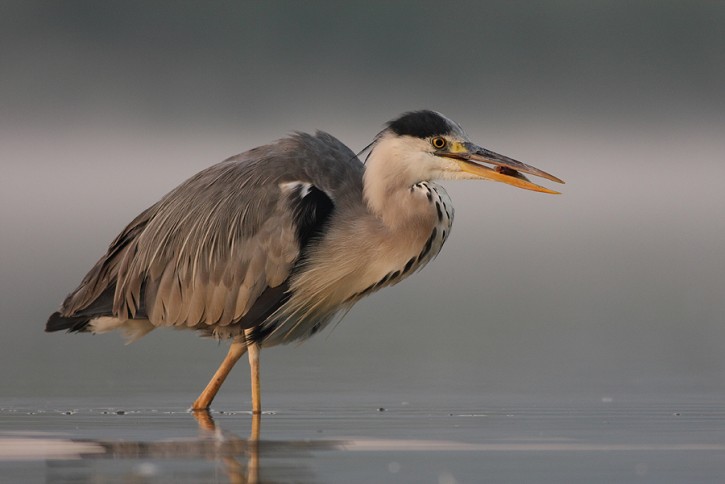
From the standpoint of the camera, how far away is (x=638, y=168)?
64.6 metres

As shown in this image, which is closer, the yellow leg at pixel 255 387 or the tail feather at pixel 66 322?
the yellow leg at pixel 255 387

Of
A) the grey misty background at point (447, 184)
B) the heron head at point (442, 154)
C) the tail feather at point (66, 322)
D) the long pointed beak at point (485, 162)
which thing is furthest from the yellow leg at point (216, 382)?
the long pointed beak at point (485, 162)

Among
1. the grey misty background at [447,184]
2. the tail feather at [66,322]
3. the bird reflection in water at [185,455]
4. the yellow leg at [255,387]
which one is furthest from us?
the grey misty background at [447,184]

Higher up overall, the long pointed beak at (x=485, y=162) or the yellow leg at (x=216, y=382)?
the long pointed beak at (x=485, y=162)

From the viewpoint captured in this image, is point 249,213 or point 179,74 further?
point 179,74

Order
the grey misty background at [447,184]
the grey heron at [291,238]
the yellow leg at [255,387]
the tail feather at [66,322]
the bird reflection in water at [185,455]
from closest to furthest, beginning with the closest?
the bird reflection in water at [185,455] → the yellow leg at [255,387] → the grey heron at [291,238] → the tail feather at [66,322] → the grey misty background at [447,184]

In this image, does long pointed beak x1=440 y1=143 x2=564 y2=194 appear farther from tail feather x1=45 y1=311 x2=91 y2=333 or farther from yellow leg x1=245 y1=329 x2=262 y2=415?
tail feather x1=45 y1=311 x2=91 y2=333

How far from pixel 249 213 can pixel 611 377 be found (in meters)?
2.64

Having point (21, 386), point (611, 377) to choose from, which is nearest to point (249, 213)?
point (21, 386)

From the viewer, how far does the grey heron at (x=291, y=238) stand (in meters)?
9.88

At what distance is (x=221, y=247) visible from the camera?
10.1 meters

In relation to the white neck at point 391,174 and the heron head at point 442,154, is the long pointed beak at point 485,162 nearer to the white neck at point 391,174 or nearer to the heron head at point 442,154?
the heron head at point 442,154

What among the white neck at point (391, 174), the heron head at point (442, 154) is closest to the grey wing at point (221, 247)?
the white neck at point (391, 174)

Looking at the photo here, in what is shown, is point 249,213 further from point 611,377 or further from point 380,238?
point 611,377
